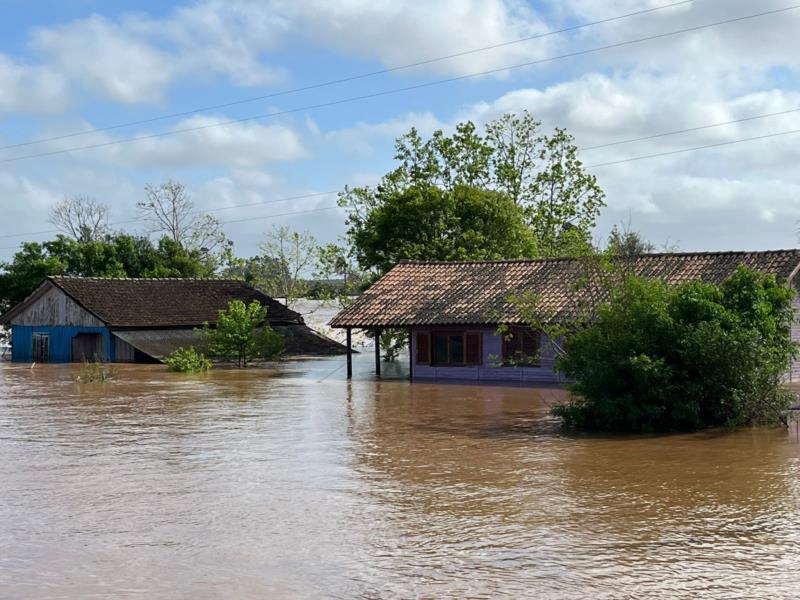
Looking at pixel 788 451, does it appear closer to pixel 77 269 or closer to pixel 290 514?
pixel 290 514

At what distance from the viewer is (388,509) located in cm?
1310

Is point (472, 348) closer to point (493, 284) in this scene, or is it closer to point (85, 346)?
point (493, 284)

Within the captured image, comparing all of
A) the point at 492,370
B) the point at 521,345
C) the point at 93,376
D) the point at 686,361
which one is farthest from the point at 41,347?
the point at 686,361

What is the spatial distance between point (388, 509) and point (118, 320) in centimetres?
3347

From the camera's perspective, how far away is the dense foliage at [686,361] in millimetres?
19203

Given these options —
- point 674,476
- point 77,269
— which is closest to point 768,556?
point 674,476

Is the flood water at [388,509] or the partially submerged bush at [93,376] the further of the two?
the partially submerged bush at [93,376]

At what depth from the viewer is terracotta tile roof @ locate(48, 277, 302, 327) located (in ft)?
147

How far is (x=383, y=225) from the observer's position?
140ft

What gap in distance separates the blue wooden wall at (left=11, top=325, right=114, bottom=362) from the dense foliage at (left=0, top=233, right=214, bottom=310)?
5.87 m

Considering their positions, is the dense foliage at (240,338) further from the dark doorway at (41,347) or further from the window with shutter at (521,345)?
the window with shutter at (521,345)

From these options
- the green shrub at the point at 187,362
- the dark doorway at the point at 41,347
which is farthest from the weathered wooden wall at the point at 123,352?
the dark doorway at the point at 41,347

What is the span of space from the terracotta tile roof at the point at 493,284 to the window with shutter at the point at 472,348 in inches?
36.0

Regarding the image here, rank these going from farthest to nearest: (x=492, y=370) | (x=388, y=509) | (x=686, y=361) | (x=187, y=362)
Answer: (x=187, y=362) → (x=492, y=370) → (x=686, y=361) → (x=388, y=509)
